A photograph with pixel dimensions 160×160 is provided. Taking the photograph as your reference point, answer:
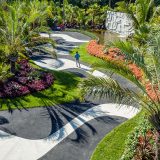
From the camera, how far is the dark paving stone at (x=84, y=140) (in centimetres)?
1438

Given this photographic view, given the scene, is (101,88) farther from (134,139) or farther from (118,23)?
(118,23)

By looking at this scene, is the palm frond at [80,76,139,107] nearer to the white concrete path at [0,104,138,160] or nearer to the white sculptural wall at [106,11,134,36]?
the white concrete path at [0,104,138,160]

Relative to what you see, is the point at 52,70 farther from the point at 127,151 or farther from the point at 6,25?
the point at 127,151

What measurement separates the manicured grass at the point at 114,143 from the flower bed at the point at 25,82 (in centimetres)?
686

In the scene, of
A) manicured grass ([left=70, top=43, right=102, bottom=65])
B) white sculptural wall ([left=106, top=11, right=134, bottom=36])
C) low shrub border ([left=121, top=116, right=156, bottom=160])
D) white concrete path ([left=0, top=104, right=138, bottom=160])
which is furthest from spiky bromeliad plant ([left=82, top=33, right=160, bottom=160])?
white sculptural wall ([left=106, top=11, right=134, bottom=36])

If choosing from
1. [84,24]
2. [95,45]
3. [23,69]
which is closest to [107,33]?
[84,24]

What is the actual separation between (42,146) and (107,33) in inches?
1280

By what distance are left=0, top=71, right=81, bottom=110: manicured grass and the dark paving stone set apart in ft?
7.33

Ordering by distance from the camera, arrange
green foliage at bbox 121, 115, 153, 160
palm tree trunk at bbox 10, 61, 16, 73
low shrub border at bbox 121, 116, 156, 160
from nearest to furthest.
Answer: green foliage at bbox 121, 115, 153, 160 → low shrub border at bbox 121, 116, 156, 160 → palm tree trunk at bbox 10, 61, 16, 73

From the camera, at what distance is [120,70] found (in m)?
12.0

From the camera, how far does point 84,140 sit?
1566 centimetres

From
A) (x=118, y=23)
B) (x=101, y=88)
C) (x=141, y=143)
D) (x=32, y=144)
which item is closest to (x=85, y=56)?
(x=118, y=23)

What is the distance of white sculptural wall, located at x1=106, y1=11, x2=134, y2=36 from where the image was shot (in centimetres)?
4286

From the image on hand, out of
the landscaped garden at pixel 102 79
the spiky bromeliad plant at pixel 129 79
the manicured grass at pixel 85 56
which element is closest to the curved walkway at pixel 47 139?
the landscaped garden at pixel 102 79
